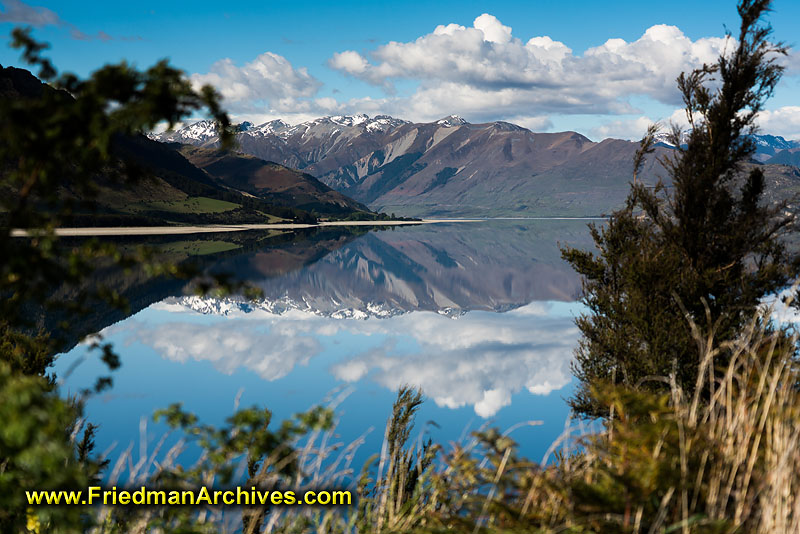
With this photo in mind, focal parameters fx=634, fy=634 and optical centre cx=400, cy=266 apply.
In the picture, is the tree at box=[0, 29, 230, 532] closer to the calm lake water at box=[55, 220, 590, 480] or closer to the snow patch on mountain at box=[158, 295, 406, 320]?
the calm lake water at box=[55, 220, 590, 480]

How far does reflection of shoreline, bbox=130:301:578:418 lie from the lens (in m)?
31.0

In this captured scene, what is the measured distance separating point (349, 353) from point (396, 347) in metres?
4.31

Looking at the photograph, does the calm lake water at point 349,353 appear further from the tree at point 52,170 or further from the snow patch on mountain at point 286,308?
the tree at point 52,170

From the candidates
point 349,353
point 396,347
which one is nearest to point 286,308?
point 396,347

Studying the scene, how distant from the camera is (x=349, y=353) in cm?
3744

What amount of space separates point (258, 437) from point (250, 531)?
2.46m

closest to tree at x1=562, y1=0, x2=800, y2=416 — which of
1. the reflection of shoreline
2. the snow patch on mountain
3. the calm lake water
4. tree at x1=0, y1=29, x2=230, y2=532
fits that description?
the calm lake water

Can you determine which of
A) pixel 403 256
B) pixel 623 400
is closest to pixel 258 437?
pixel 623 400

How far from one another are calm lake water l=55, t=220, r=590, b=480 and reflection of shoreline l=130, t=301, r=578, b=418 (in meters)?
0.11

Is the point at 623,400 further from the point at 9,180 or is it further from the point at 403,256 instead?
the point at 403,256

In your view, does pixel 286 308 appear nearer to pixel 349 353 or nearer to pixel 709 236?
pixel 349 353

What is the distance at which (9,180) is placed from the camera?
3256 millimetres

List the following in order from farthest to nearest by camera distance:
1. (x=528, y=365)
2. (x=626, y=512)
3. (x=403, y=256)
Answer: (x=403, y=256), (x=528, y=365), (x=626, y=512)

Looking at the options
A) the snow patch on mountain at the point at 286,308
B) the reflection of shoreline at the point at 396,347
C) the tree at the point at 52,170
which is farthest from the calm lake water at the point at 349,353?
the tree at the point at 52,170
